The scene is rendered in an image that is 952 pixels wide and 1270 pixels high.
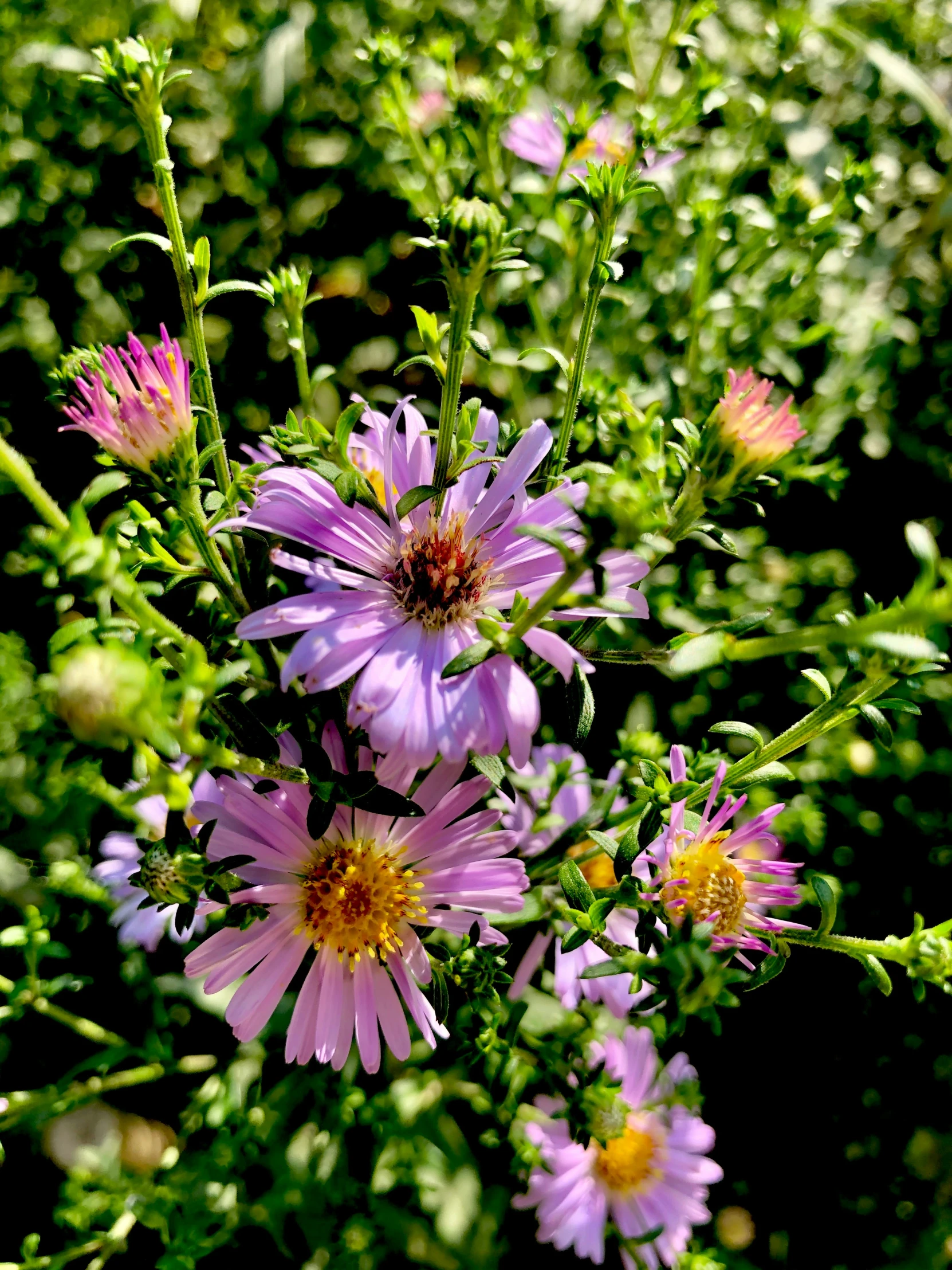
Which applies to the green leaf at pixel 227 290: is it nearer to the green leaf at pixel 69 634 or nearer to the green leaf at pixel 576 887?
the green leaf at pixel 69 634

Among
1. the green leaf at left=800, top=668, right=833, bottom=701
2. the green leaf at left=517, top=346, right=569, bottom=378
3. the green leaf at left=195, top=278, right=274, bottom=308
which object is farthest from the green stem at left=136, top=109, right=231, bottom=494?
the green leaf at left=800, top=668, right=833, bottom=701

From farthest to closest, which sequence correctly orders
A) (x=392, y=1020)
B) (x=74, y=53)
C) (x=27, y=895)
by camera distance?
(x=74, y=53)
(x=27, y=895)
(x=392, y=1020)

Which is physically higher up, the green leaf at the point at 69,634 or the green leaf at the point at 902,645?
the green leaf at the point at 902,645

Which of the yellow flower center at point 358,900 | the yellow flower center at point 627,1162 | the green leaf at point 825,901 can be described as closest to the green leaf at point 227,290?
the yellow flower center at point 358,900

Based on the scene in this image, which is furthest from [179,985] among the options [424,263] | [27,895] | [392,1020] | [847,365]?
[847,365]

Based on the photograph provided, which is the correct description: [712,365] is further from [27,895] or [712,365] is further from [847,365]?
[27,895]

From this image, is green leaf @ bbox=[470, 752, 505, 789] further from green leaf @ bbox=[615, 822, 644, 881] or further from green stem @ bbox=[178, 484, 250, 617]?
green stem @ bbox=[178, 484, 250, 617]
